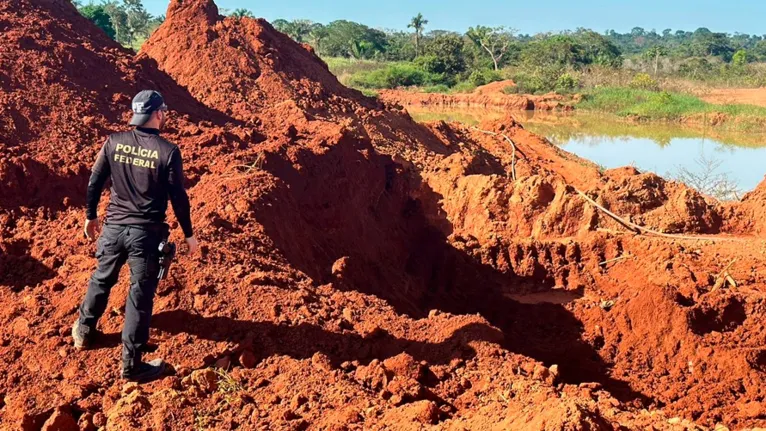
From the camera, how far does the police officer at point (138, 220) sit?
3.78m

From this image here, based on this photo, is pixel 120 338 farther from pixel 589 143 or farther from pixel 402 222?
pixel 589 143

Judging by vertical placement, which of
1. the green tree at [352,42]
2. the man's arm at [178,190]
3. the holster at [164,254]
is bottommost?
the holster at [164,254]

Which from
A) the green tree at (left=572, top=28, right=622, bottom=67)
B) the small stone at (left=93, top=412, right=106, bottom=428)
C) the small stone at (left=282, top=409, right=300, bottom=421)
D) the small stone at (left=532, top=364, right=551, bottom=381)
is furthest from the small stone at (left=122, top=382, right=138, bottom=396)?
the green tree at (left=572, top=28, right=622, bottom=67)

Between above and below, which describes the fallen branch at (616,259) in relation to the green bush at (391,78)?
below

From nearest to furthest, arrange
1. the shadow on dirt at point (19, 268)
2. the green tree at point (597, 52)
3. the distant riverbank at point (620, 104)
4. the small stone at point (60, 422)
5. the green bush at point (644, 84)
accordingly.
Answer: the small stone at point (60, 422) → the shadow on dirt at point (19, 268) → the distant riverbank at point (620, 104) → the green bush at point (644, 84) → the green tree at point (597, 52)

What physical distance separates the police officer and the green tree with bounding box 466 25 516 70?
48.0 m

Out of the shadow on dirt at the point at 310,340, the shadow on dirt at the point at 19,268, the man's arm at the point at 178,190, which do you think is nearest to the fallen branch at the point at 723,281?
the shadow on dirt at the point at 310,340

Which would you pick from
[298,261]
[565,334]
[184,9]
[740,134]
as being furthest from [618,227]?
[740,134]

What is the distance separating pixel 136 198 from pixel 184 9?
11299mm

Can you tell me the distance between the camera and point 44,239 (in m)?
5.12

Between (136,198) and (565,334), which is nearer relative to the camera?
(136,198)

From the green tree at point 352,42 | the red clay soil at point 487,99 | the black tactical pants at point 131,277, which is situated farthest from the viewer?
the green tree at point 352,42

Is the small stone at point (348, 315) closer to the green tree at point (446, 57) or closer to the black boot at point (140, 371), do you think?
the black boot at point (140, 371)

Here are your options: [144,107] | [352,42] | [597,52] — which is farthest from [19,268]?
[352,42]
